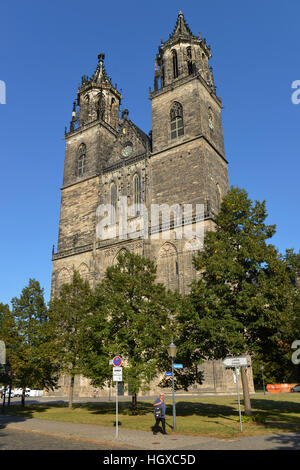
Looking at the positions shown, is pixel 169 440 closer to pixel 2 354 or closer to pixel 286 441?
pixel 286 441

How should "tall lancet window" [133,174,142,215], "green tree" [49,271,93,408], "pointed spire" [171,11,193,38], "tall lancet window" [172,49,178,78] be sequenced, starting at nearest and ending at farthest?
"green tree" [49,271,93,408] < "tall lancet window" [133,174,142,215] < "tall lancet window" [172,49,178,78] < "pointed spire" [171,11,193,38]

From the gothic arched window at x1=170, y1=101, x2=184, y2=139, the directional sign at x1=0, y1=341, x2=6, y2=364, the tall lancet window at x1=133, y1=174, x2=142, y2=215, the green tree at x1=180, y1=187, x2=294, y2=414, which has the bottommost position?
the directional sign at x1=0, y1=341, x2=6, y2=364

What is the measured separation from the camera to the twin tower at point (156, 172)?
32188 mm

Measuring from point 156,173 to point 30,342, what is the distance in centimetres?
2028

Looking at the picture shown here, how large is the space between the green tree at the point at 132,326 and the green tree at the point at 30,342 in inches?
173

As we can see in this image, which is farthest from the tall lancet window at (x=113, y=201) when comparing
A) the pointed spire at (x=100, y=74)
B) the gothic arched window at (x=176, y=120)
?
the pointed spire at (x=100, y=74)

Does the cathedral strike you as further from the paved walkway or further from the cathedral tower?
the paved walkway

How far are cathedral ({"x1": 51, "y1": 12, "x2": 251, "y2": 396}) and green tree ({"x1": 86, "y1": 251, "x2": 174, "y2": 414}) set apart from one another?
1064cm

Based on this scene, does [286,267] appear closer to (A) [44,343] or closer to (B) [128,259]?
(B) [128,259]

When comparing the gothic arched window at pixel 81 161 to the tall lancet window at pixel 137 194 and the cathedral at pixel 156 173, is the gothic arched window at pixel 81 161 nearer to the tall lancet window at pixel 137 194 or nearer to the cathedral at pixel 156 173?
the cathedral at pixel 156 173

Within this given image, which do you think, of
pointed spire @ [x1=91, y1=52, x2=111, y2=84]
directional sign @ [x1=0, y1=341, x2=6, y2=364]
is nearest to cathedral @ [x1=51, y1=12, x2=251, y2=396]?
pointed spire @ [x1=91, y1=52, x2=111, y2=84]

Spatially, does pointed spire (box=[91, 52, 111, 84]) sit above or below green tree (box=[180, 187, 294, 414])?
above

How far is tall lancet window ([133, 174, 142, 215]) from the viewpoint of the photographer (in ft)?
118
